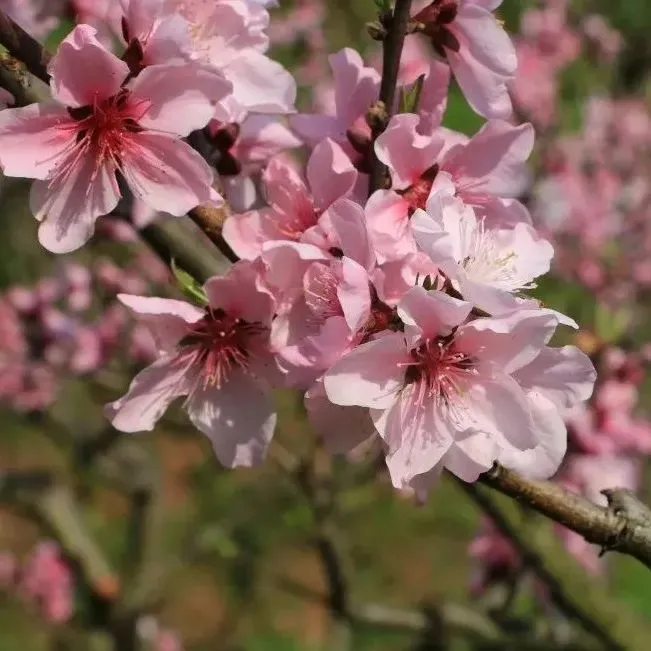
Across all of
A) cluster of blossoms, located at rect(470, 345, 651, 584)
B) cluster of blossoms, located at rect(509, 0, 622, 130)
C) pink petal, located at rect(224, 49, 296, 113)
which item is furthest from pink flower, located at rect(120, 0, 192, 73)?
cluster of blossoms, located at rect(509, 0, 622, 130)

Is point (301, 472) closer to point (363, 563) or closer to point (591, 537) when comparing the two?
A: point (591, 537)

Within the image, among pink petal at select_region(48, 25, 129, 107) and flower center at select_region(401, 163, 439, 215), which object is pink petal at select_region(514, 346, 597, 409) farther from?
pink petal at select_region(48, 25, 129, 107)

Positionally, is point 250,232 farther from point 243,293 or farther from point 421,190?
point 421,190

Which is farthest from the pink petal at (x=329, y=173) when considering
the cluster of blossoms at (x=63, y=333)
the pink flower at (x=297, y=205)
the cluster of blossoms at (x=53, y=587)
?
the cluster of blossoms at (x=53, y=587)

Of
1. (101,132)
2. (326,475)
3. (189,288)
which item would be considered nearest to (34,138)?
(101,132)

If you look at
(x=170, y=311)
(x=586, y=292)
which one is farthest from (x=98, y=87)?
(x=586, y=292)

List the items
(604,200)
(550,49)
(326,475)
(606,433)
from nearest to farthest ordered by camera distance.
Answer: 1. (606,433)
2. (326,475)
3. (604,200)
4. (550,49)

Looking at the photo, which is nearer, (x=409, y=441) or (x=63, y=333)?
(x=409, y=441)
